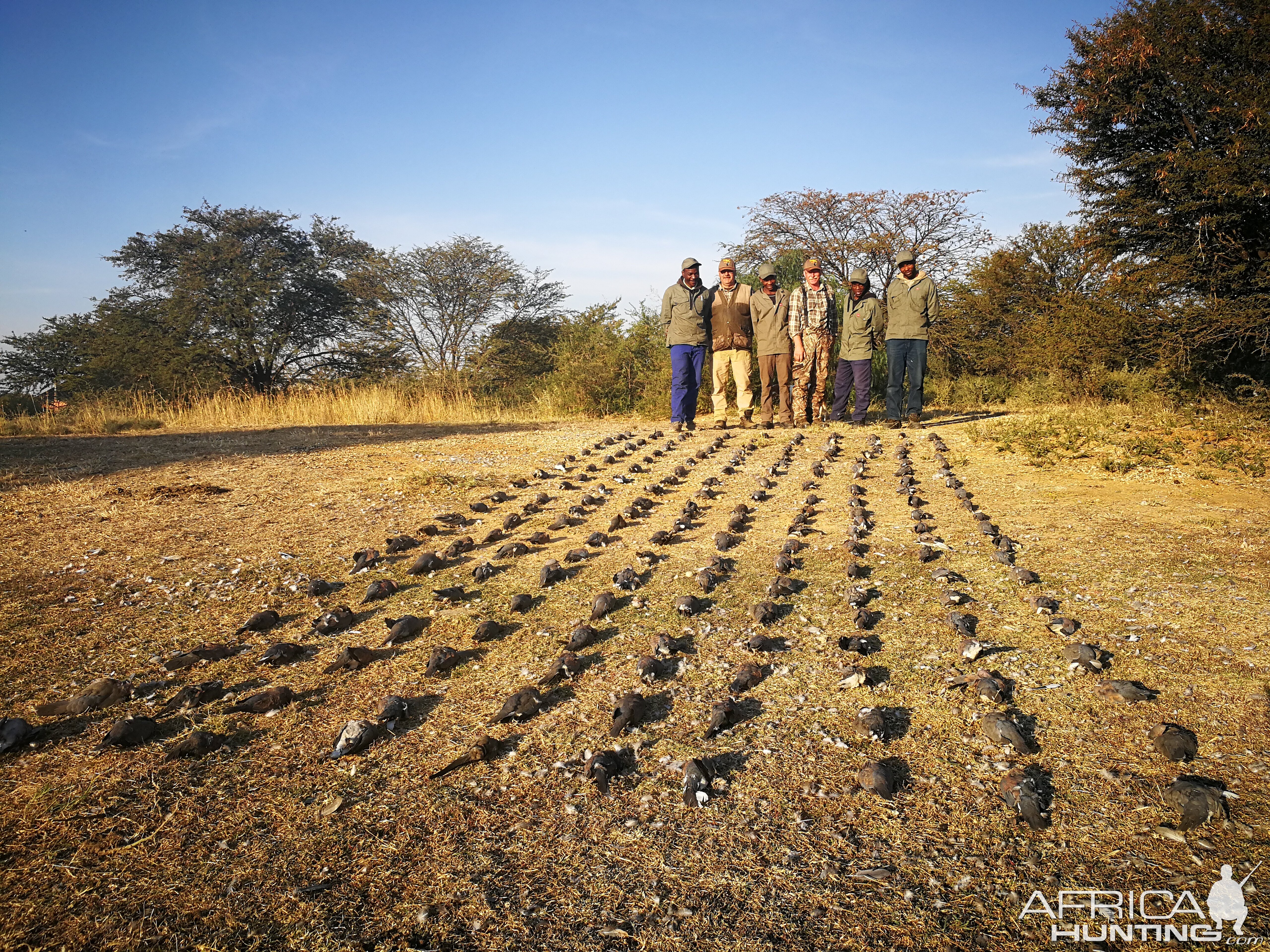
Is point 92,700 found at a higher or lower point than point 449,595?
lower

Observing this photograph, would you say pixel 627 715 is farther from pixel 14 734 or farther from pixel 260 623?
pixel 14 734

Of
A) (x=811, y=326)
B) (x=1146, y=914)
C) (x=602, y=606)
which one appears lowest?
(x=1146, y=914)

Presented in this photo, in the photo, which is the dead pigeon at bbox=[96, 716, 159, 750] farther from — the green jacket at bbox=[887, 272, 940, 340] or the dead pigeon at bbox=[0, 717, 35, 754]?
the green jacket at bbox=[887, 272, 940, 340]

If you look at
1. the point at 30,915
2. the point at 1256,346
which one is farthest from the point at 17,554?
the point at 1256,346

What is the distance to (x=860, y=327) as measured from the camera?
11.3 metres

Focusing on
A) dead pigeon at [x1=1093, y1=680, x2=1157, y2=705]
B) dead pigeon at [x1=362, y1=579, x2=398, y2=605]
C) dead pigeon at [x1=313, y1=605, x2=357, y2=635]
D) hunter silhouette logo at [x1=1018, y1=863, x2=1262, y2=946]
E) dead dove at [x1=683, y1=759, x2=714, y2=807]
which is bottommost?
Result: hunter silhouette logo at [x1=1018, y1=863, x2=1262, y2=946]

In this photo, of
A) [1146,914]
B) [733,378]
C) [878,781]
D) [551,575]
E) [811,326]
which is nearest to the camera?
[1146,914]

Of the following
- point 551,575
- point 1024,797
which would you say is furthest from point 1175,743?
point 551,575

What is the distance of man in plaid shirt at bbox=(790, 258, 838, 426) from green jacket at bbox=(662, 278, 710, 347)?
A: 1443 mm

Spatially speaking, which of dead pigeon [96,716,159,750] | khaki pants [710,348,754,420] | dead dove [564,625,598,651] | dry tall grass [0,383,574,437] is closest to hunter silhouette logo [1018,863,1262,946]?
dead dove [564,625,598,651]

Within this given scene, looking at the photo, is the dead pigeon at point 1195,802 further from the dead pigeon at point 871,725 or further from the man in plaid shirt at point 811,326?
the man in plaid shirt at point 811,326

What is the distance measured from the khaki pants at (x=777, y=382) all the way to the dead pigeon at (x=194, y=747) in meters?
9.90

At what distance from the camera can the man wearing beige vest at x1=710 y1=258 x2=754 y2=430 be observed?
11.5 m

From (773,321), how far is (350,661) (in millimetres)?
9262
